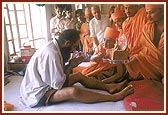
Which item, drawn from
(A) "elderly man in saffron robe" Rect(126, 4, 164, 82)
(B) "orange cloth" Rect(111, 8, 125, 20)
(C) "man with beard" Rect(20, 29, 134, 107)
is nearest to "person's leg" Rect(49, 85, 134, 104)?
(C) "man with beard" Rect(20, 29, 134, 107)

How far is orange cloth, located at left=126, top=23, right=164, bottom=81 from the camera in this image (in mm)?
1315

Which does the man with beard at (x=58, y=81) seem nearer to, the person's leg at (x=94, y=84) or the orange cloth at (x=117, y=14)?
the person's leg at (x=94, y=84)

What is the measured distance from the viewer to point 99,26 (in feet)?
4.35

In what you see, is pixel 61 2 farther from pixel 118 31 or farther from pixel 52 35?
pixel 118 31

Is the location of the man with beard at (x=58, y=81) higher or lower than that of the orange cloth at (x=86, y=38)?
lower

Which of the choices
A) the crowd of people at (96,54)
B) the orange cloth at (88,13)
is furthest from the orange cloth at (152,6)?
the orange cloth at (88,13)

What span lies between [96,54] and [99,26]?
134mm

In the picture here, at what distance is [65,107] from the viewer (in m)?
1.34

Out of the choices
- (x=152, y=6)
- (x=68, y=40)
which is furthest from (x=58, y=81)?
(x=152, y=6)

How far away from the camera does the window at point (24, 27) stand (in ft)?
4.35

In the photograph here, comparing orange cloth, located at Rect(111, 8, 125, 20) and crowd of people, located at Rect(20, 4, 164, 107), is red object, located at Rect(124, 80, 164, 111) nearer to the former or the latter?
crowd of people, located at Rect(20, 4, 164, 107)

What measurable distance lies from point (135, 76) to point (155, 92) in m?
0.12

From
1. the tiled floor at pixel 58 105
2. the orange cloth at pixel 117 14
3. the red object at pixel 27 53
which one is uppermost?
the orange cloth at pixel 117 14

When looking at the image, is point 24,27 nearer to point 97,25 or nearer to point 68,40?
point 68,40
